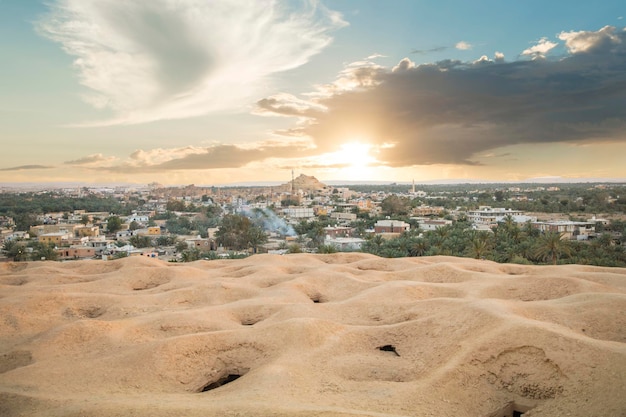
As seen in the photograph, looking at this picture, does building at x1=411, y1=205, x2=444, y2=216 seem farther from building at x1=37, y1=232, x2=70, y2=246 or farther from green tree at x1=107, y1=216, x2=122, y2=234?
building at x1=37, y1=232, x2=70, y2=246

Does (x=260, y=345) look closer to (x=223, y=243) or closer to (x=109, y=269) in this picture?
(x=109, y=269)

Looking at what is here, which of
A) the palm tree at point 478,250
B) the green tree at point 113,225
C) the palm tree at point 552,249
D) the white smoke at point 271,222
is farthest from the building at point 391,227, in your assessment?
the green tree at point 113,225

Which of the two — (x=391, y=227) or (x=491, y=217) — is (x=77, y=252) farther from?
(x=491, y=217)

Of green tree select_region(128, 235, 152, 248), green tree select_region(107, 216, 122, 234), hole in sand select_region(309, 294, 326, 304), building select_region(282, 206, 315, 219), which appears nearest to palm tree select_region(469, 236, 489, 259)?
hole in sand select_region(309, 294, 326, 304)

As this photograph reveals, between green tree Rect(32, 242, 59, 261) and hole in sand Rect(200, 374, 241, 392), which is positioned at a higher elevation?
hole in sand Rect(200, 374, 241, 392)

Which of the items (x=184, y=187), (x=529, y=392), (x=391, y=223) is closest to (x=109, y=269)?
(x=529, y=392)
